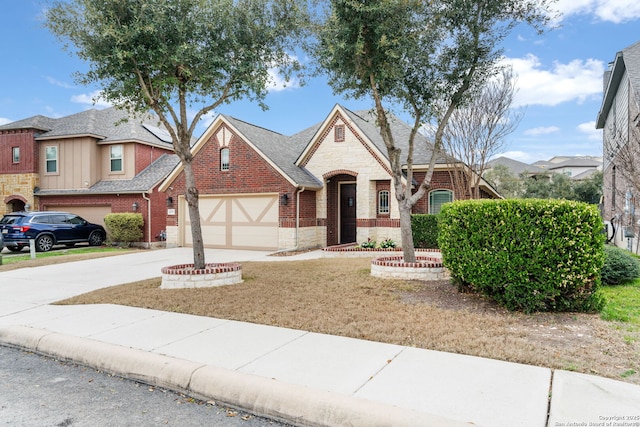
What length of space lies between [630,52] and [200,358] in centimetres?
1769

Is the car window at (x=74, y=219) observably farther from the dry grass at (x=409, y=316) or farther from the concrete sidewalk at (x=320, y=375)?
the concrete sidewalk at (x=320, y=375)

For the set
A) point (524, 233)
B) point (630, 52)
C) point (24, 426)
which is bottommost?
point (24, 426)

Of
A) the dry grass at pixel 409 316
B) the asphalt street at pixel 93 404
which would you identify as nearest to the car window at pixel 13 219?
the dry grass at pixel 409 316

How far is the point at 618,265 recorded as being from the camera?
786 centimetres

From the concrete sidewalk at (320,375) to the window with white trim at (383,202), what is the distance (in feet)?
38.6

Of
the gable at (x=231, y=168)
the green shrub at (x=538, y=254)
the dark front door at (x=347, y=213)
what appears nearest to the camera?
the green shrub at (x=538, y=254)

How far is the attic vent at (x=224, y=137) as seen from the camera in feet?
56.7

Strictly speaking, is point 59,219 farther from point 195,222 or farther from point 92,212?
point 195,222

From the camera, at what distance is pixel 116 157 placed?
21969 millimetres

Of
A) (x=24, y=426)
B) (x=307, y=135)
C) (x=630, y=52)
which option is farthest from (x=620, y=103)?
(x=24, y=426)

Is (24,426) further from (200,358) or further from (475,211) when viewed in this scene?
(475,211)

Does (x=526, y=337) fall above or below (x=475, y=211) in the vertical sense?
below

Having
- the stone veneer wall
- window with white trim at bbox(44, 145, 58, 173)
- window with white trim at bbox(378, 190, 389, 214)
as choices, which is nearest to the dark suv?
the stone veneer wall

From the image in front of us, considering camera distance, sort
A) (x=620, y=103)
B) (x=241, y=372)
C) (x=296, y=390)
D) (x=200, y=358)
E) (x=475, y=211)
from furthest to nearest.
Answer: (x=620, y=103) → (x=475, y=211) → (x=200, y=358) → (x=241, y=372) → (x=296, y=390)
